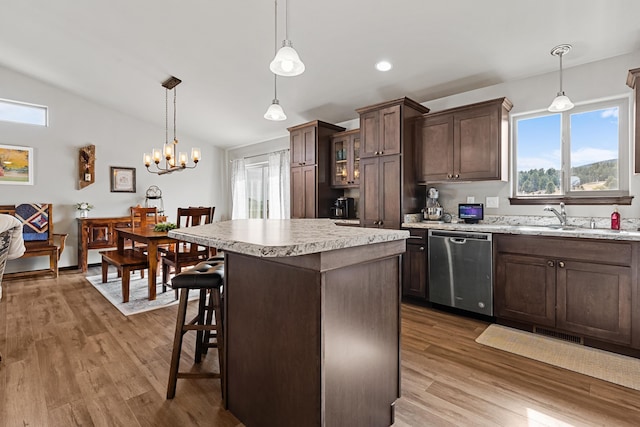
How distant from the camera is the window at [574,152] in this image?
2.82 meters

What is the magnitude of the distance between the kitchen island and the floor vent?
1829 millimetres

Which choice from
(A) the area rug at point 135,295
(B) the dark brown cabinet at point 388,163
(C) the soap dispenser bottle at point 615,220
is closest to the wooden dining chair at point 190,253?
(A) the area rug at point 135,295

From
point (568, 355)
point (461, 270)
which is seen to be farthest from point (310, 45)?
point (568, 355)

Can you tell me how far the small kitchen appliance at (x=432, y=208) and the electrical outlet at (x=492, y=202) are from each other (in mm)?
496

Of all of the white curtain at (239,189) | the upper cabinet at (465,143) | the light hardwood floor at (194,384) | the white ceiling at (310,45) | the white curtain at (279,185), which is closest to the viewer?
the light hardwood floor at (194,384)

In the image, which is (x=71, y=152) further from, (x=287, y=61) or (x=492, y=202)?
(x=492, y=202)

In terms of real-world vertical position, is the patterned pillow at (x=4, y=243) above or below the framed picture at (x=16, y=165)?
below

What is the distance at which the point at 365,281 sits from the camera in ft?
4.57

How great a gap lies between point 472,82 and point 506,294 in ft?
7.41

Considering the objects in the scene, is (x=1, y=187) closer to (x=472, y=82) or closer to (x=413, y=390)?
(x=413, y=390)

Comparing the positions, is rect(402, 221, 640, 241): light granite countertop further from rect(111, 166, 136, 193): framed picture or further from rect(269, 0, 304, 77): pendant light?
rect(111, 166, 136, 193): framed picture

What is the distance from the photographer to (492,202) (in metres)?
3.48

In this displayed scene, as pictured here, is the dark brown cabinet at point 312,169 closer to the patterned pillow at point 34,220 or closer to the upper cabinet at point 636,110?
the upper cabinet at point 636,110

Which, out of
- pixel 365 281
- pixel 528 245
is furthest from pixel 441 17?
pixel 365 281
